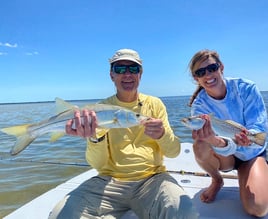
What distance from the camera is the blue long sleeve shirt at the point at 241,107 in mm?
3059

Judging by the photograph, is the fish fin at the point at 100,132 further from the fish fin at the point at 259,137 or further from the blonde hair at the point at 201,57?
the fish fin at the point at 259,137

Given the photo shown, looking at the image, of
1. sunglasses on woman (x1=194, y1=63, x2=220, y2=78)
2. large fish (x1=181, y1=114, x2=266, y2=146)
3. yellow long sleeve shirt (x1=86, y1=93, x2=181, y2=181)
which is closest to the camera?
large fish (x1=181, y1=114, x2=266, y2=146)

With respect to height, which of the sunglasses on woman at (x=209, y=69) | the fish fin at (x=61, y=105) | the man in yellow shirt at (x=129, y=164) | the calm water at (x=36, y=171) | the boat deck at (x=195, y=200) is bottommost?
the calm water at (x=36, y=171)

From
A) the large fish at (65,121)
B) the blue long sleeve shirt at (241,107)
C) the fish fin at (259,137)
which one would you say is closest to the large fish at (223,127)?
the fish fin at (259,137)

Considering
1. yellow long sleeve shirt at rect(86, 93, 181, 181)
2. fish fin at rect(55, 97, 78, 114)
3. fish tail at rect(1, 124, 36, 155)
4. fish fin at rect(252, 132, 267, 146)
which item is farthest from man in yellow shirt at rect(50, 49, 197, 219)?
fish fin at rect(252, 132, 267, 146)

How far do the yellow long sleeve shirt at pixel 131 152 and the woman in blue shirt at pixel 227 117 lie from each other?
0.32 meters

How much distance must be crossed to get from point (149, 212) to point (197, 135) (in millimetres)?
840

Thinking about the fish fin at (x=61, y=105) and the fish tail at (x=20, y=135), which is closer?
the fish tail at (x=20, y=135)

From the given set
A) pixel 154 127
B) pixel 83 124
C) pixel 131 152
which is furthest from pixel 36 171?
pixel 154 127

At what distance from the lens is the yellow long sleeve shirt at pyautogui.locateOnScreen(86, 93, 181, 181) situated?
110 inches

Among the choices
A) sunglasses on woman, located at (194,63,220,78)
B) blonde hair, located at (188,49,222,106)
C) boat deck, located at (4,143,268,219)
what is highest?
blonde hair, located at (188,49,222,106)

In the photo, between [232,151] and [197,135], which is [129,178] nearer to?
[197,135]

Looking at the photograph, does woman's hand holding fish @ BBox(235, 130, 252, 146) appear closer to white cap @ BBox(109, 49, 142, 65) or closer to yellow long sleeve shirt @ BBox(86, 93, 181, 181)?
yellow long sleeve shirt @ BBox(86, 93, 181, 181)

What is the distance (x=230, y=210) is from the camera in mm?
2850
